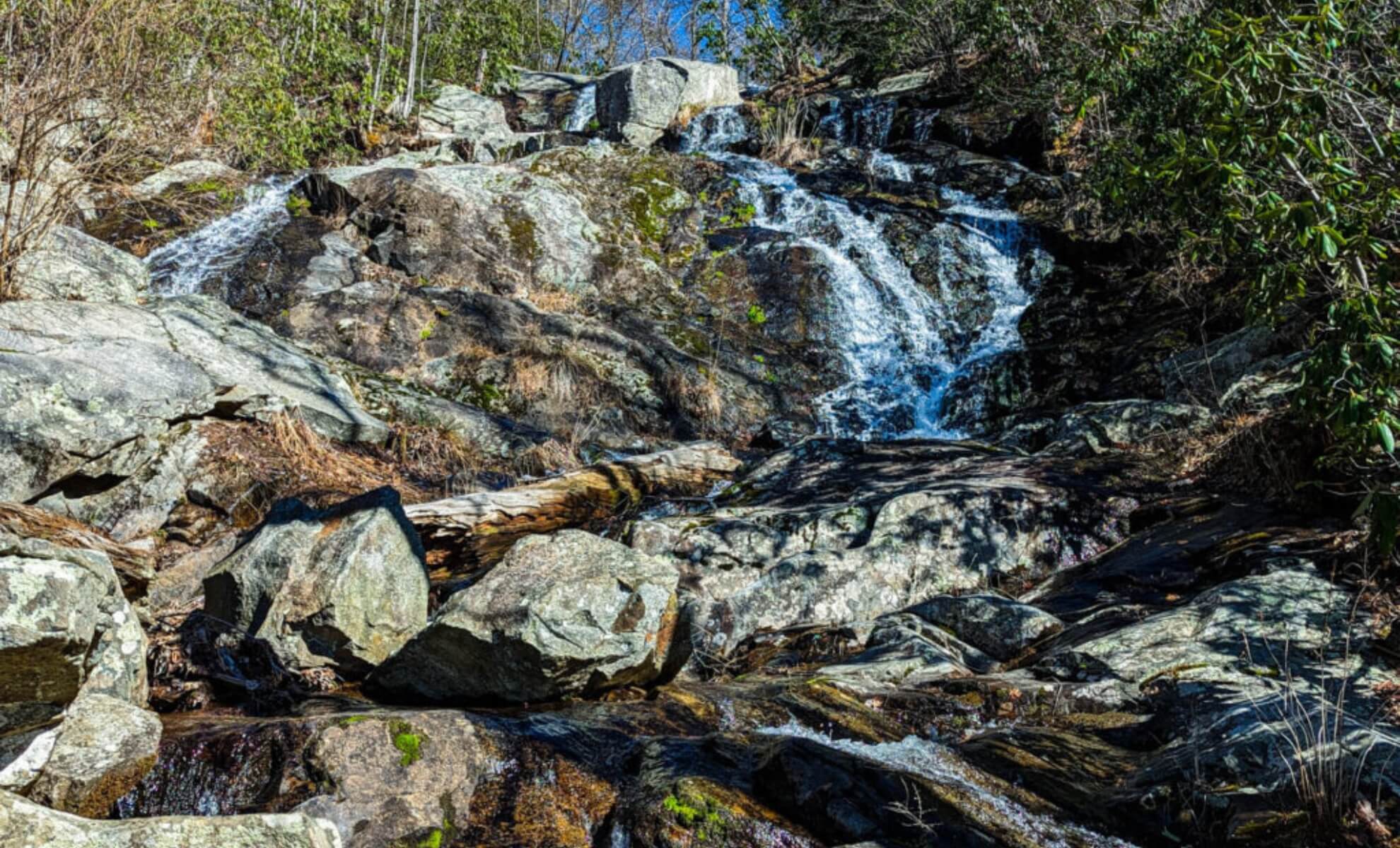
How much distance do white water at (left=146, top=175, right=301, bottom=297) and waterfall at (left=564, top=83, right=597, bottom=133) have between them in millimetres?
8266

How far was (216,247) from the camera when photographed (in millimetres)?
12812

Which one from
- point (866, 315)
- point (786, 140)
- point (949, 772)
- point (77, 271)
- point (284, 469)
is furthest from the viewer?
point (786, 140)

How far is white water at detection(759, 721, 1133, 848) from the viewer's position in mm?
3244

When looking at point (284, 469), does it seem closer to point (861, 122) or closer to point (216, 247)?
point (216, 247)

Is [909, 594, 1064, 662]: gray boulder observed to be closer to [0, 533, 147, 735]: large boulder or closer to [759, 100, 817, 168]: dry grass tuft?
[0, 533, 147, 735]: large boulder

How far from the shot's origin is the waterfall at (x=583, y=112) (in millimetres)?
21312

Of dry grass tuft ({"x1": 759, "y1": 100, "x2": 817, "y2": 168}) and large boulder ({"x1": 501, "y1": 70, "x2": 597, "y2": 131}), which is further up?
large boulder ({"x1": 501, "y1": 70, "x2": 597, "y2": 131})

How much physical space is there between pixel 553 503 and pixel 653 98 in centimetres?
1396

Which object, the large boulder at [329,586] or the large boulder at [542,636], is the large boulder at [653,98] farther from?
the large boulder at [542,636]

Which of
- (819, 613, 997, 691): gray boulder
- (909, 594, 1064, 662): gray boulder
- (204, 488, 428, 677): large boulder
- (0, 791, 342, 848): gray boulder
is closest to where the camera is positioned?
(0, 791, 342, 848): gray boulder

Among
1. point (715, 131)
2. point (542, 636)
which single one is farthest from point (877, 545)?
point (715, 131)

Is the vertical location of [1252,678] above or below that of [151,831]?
below

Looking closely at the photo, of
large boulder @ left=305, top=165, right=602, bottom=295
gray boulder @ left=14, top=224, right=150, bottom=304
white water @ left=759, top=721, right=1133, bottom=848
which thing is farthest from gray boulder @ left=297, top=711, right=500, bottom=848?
large boulder @ left=305, top=165, right=602, bottom=295

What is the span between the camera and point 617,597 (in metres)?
4.36
